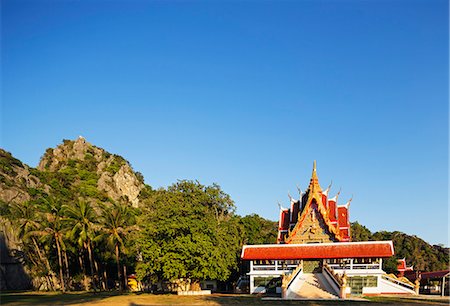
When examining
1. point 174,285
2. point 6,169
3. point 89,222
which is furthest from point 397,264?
point 6,169

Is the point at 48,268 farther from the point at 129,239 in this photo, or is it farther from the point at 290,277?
the point at 290,277

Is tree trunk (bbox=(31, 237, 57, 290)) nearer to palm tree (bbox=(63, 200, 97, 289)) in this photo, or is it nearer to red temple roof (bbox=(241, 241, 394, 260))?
palm tree (bbox=(63, 200, 97, 289))

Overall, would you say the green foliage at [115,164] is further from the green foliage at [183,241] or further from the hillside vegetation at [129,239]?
the green foliage at [183,241]

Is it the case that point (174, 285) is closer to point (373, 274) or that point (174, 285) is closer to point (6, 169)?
point (373, 274)

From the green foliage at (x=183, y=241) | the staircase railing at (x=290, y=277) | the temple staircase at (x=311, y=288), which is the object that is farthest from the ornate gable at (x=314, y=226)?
the green foliage at (x=183, y=241)

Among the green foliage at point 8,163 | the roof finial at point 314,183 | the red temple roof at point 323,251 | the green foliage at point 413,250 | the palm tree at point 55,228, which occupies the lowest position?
the green foliage at point 413,250

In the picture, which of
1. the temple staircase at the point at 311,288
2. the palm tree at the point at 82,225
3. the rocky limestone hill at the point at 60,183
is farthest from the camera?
the rocky limestone hill at the point at 60,183


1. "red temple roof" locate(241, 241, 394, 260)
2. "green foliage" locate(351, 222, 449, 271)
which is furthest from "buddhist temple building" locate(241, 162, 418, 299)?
"green foliage" locate(351, 222, 449, 271)

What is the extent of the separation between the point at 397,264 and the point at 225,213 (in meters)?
21.5

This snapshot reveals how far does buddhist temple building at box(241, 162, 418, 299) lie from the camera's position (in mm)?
28920

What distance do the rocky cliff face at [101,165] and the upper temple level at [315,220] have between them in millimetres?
59999

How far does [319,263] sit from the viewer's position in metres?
32.5

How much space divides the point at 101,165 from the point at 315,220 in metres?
79.8

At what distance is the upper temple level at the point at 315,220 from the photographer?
3712cm
